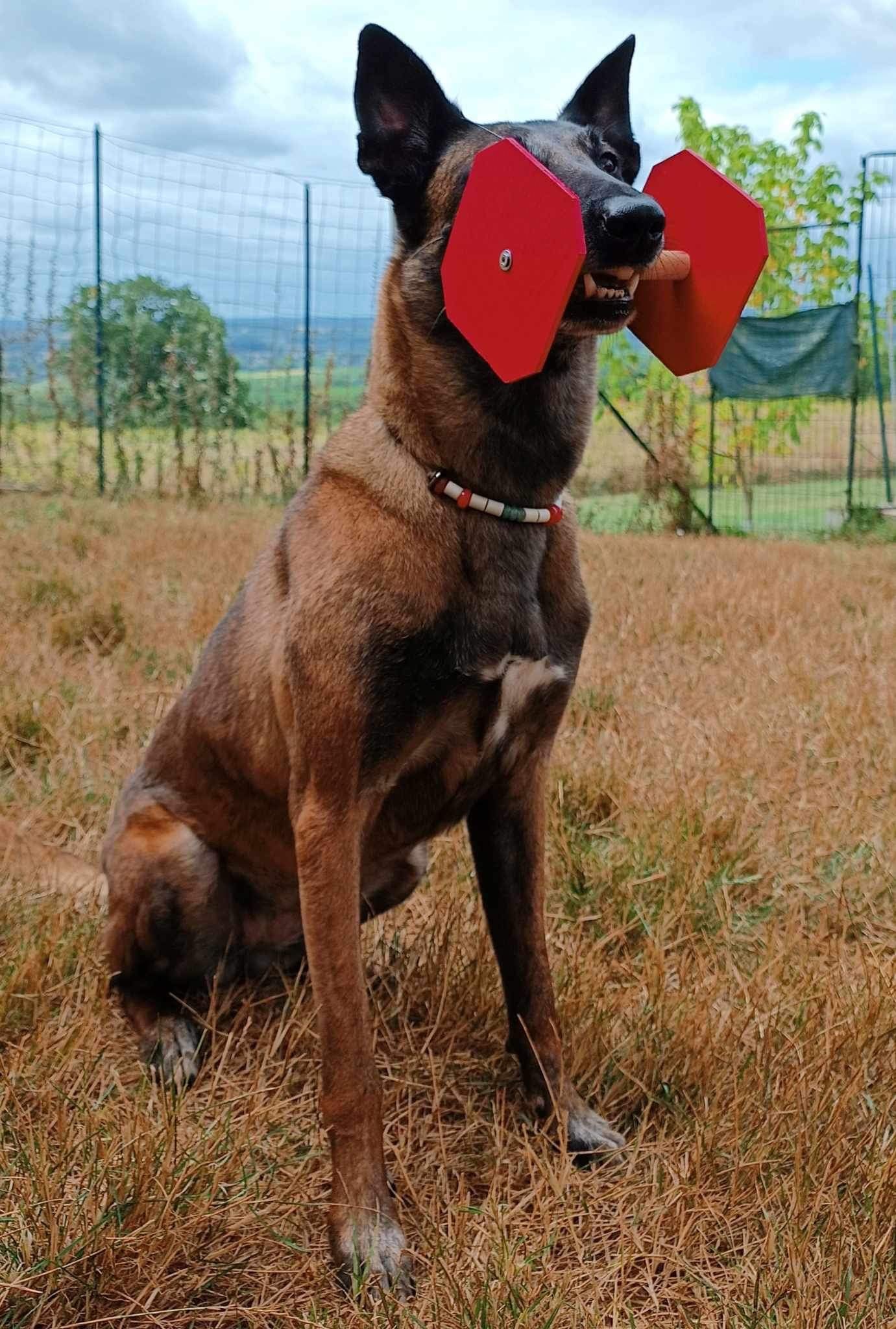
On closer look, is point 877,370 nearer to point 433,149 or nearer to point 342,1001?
point 433,149

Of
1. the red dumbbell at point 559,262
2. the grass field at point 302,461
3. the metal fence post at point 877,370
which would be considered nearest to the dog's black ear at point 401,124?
the red dumbbell at point 559,262

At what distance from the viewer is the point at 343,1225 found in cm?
171

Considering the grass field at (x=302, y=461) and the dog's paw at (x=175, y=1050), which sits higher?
the grass field at (x=302, y=461)

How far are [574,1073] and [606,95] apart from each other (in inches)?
67.6

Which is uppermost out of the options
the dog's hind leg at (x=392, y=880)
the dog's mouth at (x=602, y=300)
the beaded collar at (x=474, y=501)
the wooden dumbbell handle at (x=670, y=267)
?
the wooden dumbbell handle at (x=670, y=267)

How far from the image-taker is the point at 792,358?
8742mm

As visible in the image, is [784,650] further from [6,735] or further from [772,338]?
[772,338]

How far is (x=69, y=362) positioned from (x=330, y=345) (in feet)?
6.36

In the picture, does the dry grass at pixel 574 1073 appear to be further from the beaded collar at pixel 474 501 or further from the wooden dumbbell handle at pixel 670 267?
the wooden dumbbell handle at pixel 670 267

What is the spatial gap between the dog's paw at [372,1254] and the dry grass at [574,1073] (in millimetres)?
29

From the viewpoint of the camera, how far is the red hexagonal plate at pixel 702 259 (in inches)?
70.3

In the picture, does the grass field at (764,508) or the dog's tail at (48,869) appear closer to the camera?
the dog's tail at (48,869)

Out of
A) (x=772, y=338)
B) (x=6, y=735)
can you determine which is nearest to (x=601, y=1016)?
(x=6, y=735)

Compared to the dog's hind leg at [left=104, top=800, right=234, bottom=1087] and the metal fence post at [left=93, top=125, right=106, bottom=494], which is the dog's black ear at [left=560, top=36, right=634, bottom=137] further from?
the metal fence post at [left=93, top=125, right=106, bottom=494]
